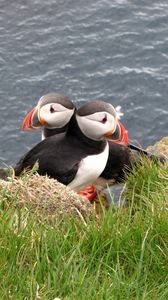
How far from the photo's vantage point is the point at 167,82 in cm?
1700

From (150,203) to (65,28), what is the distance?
44.8ft

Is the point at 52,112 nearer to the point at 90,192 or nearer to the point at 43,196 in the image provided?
the point at 90,192

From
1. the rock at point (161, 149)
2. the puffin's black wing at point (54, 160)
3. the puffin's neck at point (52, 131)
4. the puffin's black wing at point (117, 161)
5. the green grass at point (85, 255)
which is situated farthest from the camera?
the puffin's neck at point (52, 131)

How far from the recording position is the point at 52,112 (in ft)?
28.3

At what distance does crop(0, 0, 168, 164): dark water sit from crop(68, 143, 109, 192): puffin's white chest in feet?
22.1

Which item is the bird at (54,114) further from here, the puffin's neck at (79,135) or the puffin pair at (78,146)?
the puffin's neck at (79,135)

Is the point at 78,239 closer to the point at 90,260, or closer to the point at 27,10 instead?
the point at 90,260

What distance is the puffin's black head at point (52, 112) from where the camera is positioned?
8.57m

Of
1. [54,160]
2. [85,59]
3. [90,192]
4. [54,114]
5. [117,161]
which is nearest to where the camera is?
[54,160]

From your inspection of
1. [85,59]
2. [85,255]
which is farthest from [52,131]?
[85,59]

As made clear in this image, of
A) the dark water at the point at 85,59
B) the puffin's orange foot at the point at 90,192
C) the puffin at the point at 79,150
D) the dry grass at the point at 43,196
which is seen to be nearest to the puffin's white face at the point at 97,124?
the puffin at the point at 79,150

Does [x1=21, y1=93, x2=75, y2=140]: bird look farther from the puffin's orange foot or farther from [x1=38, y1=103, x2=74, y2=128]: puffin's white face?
the puffin's orange foot

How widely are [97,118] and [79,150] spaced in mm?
439

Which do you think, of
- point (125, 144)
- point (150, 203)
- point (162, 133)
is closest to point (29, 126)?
point (125, 144)
